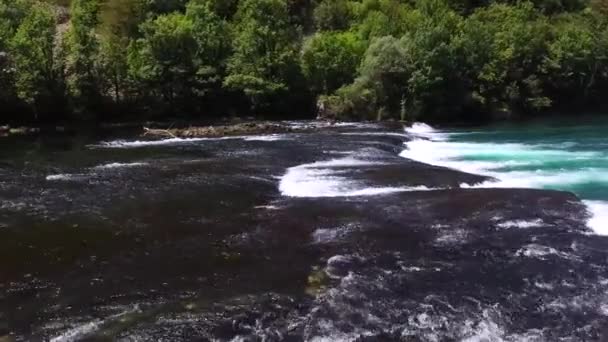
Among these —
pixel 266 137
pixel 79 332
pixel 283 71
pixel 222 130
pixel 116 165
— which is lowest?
pixel 79 332

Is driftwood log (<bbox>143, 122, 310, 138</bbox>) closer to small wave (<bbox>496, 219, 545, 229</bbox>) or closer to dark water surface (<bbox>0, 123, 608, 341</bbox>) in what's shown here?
dark water surface (<bbox>0, 123, 608, 341</bbox>)

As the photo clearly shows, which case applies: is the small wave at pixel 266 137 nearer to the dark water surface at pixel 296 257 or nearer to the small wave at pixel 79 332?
the dark water surface at pixel 296 257

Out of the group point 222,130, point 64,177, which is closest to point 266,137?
point 222,130

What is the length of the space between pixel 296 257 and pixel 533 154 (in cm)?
2454

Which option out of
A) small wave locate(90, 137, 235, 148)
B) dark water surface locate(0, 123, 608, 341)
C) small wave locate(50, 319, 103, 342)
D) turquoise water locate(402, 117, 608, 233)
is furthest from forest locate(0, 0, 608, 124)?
small wave locate(50, 319, 103, 342)

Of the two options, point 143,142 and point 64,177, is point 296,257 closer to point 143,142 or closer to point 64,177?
point 64,177

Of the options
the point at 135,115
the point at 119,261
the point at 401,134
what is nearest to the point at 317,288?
the point at 119,261

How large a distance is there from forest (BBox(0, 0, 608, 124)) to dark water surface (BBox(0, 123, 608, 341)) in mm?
26217

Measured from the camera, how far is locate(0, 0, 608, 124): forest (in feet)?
192

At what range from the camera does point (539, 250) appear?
20.8m

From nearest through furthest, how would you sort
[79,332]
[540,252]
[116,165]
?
1. [79,332]
2. [540,252]
3. [116,165]

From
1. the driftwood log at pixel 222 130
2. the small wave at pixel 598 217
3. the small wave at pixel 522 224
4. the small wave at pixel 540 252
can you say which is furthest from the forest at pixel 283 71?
the small wave at pixel 540 252

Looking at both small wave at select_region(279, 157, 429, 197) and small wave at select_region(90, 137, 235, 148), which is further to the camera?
small wave at select_region(90, 137, 235, 148)

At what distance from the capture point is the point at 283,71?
63.1m
